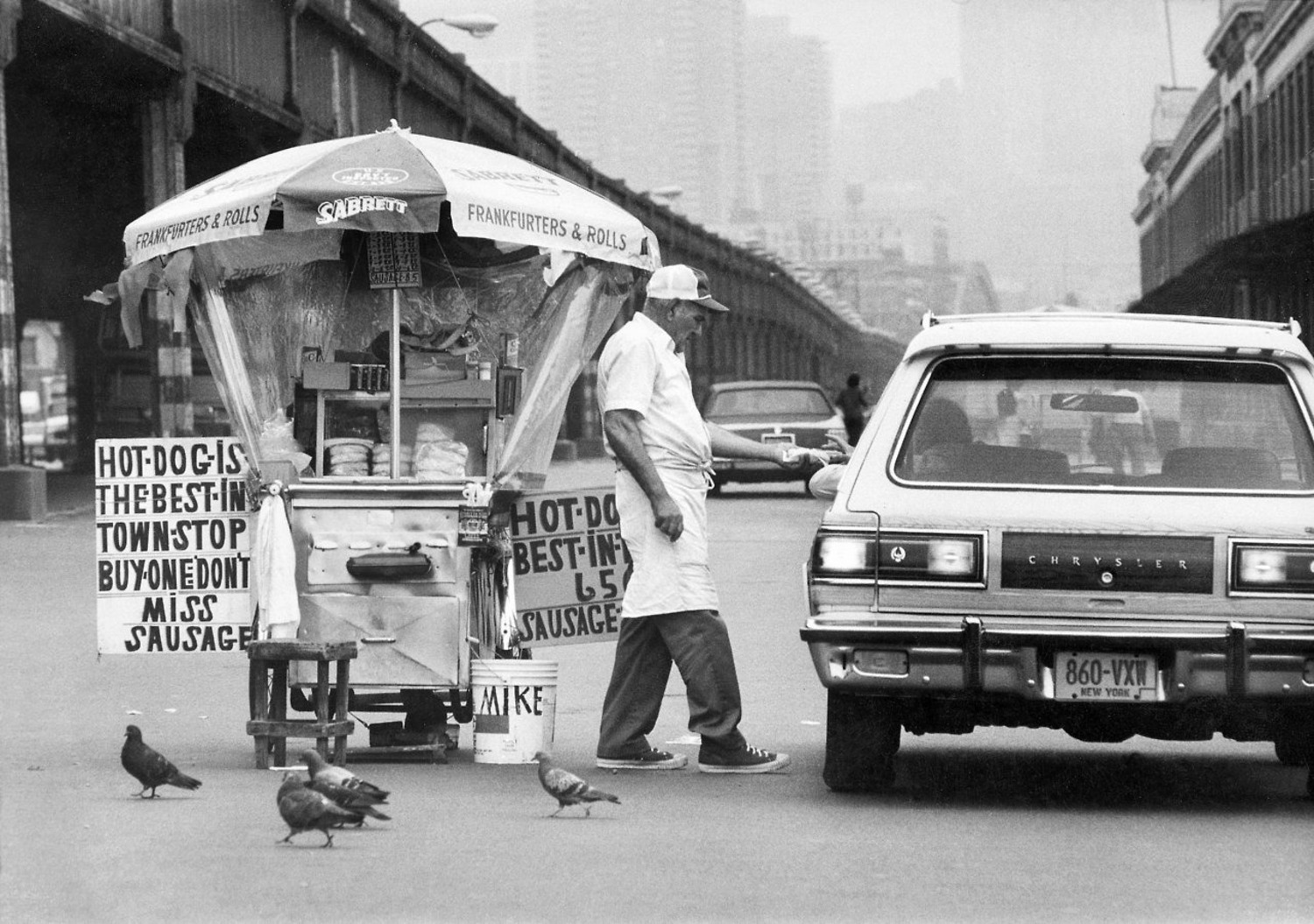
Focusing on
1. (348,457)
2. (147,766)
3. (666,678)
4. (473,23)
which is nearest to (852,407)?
(473,23)

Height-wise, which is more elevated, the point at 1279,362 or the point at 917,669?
the point at 1279,362

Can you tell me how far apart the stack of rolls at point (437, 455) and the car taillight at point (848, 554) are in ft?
7.48

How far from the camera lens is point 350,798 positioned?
23.1 ft

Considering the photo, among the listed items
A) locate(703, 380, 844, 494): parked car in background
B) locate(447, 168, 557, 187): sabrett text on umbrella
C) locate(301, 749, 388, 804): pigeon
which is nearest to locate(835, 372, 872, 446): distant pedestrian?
locate(703, 380, 844, 494): parked car in background

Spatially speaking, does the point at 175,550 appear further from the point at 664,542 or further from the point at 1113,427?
the point at 1113,427

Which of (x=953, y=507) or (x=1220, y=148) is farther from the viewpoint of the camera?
(x=1220, y=148)

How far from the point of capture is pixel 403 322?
10.1 metres

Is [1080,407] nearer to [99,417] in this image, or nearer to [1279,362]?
[1279,362]

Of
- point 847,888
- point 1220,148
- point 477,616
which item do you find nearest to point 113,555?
point 477,616

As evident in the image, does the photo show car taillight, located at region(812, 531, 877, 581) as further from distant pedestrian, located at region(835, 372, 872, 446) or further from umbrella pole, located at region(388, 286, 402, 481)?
distant pedestrian, located at region(835, 372, 872, 446)

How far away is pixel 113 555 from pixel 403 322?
1.64m

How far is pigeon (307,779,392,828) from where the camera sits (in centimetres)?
702

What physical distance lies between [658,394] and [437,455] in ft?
4.26

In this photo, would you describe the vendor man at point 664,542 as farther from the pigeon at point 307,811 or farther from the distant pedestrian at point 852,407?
the distant pedestrian at point 852,407
